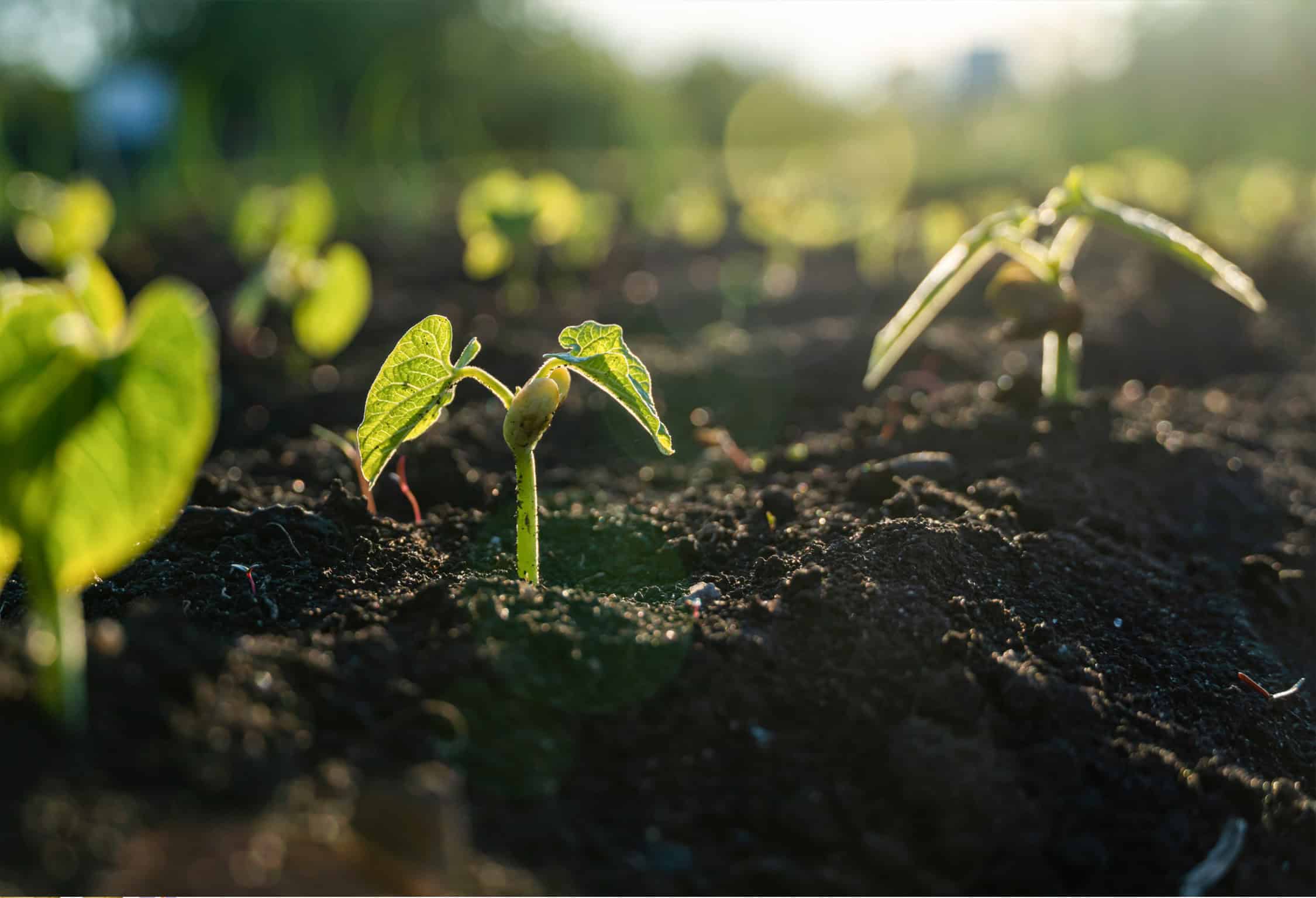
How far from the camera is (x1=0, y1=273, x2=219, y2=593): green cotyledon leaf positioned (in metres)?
0.95

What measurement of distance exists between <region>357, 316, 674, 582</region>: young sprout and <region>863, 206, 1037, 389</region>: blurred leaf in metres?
0.61

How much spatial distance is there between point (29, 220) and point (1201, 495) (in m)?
5.12

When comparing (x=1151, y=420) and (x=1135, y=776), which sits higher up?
(x=1151, y=420)

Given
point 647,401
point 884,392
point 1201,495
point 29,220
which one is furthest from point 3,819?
point 29,220

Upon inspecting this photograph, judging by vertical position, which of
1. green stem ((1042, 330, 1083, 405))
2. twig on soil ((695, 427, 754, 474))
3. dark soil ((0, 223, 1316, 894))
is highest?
green stem ((1042, 330, 1083, 405))

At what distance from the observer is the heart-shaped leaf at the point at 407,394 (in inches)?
56.4

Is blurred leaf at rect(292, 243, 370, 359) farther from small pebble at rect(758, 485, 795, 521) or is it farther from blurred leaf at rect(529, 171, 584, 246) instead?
small pebble at rect(758, 485, 795, 521)

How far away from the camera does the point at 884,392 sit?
3.16 m

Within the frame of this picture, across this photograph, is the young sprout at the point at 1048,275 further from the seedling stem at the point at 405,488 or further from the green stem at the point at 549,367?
the seedling stem at the point at 405,488

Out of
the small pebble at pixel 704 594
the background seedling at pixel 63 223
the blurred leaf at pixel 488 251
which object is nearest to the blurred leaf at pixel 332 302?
the background seedling at pixel 63 223

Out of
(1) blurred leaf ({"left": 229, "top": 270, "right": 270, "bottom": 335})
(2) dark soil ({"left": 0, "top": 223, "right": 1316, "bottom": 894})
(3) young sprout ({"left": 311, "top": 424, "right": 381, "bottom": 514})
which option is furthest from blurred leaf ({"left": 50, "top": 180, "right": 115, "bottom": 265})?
(3) young sprout ({"left": 311, "top": 424, "right": 381, "bottom": 514})

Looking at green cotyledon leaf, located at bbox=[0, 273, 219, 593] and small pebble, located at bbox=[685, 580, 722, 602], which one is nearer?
green cotyledon leaf, located at bbox=[0, 273, 219, 593]

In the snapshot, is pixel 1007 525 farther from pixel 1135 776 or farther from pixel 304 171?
pixel 304 171

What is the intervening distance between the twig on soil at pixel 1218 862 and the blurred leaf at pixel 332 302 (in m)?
2.70
